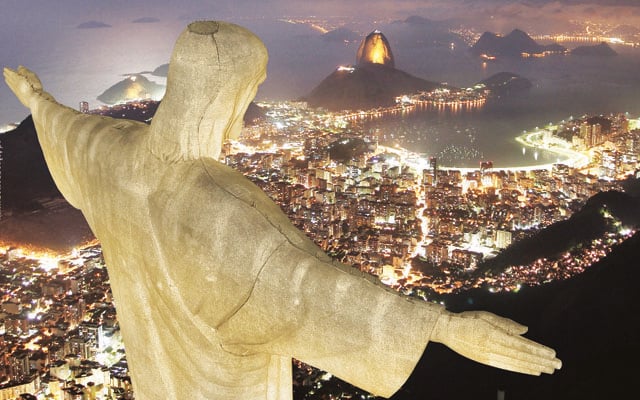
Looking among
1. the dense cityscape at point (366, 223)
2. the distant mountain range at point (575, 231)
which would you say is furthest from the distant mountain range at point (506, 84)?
the distant mountain range at point (575, 231)

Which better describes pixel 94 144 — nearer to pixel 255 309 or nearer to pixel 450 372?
pixel 255 309

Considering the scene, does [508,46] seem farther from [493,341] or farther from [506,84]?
[493,341]

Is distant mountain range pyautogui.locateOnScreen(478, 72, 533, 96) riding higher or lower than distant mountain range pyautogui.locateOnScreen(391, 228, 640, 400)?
lower

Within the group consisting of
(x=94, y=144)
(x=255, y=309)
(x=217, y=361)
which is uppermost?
(x=94, y=144)

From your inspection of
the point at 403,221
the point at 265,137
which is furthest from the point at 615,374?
the point at 265,137

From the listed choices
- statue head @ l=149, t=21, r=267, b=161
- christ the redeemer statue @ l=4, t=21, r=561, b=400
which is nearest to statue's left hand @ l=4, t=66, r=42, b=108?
christ the redeemer statue @ l=4, t=21, r=561, b=400

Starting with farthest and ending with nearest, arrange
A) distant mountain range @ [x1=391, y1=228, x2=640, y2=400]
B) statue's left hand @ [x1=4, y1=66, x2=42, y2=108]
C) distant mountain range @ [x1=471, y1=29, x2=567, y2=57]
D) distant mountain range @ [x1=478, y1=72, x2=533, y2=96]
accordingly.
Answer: distant mountain range @ [x1=471, y1=29, x2=567, y2=57], distant mountain range @ [x1=478, y1=72, x2=533, y2=96], distant mountain range @ [x1=391, y1=228, x2=640, y2=400], statue's left hand @ [x1=4, y1=66, x2=42, y2=108]

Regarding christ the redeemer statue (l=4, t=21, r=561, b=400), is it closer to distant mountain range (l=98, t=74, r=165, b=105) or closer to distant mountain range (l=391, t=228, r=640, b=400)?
distant mountain range (l=391, t=228, r=640, b=400)

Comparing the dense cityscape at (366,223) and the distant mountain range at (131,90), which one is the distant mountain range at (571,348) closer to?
the dense cityscape at (366,223)
